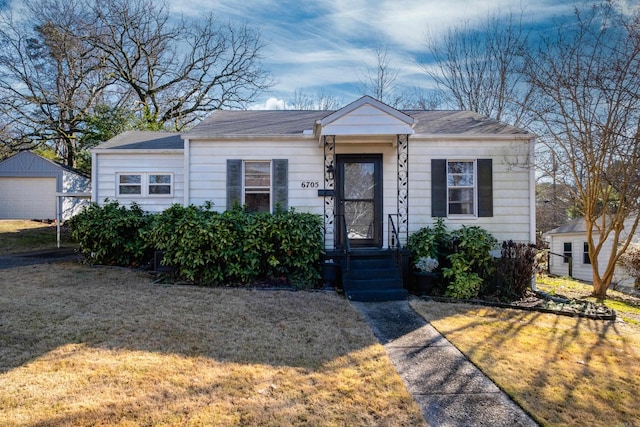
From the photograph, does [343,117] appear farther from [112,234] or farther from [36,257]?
[36,257]

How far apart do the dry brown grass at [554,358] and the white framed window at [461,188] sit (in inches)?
111

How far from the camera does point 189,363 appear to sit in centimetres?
386

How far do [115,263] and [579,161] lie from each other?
12870mm

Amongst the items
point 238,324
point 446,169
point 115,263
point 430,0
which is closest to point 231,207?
point 115,263

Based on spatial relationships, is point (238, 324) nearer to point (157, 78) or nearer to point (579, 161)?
point (579, 161)

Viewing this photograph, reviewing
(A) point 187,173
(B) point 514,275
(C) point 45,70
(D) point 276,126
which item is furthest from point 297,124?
(C) point 45,70

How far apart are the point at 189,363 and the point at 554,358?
13.8 feet

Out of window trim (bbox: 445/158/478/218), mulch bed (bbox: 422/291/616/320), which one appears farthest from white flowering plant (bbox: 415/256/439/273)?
window trim (bbox: 445/158/478/218)

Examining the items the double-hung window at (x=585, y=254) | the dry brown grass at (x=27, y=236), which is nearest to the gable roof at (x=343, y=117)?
the dry brown grass at (x=27, y=236)

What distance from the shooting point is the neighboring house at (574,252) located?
17812 mm

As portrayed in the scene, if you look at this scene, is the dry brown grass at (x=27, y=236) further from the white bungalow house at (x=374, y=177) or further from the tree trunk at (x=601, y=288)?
the tree trunk at (x=601, y=288)

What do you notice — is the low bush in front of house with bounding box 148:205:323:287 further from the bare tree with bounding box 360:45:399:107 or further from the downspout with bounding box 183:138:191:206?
the bare tree with bounding box 360:45:399:107

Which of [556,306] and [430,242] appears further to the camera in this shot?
[430,242]

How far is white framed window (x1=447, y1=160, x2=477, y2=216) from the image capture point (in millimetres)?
8977
